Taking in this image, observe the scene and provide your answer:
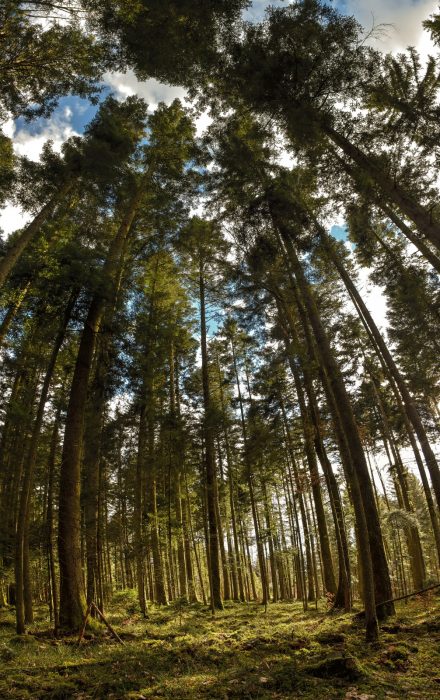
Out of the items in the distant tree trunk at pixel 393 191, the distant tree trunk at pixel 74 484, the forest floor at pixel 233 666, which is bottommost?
the forest floor at pixel 233 666

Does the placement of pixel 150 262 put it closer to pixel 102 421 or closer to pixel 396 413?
pixel 102 421

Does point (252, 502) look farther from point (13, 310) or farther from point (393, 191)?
point (393, 191)

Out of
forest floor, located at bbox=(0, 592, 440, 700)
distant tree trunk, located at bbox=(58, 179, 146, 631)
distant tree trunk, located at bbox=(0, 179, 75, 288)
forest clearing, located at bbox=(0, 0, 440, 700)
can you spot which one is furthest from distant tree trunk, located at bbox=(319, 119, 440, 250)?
distant tree trunk, located at bbox=(0, 179, 75, 288)

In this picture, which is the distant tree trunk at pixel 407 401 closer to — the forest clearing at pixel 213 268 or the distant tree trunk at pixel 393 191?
the forest clearing at pixel 213 268

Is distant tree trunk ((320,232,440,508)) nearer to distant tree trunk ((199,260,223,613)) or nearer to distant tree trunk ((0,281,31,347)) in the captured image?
distant tree trunk ((199,260,223,613))

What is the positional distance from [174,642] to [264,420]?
9174 mm

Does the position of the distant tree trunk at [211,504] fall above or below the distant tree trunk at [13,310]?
below

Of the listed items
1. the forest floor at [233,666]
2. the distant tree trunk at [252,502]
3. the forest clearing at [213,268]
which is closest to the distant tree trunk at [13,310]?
the forest clearing at [213,268]

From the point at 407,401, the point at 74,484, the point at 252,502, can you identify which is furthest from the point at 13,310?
the point at 407,401

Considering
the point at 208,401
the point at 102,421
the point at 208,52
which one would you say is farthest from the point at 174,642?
the point at 208,52

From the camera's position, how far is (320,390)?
17.4 m

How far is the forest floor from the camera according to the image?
393 centimetres

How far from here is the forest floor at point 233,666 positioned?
3926 mm

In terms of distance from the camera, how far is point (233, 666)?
16.9 feet
